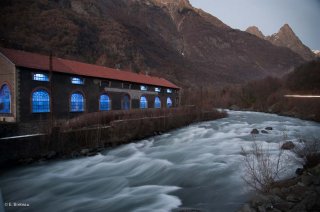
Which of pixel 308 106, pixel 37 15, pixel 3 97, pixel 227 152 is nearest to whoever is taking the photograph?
pixel 227 152

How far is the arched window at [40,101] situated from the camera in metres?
20.7

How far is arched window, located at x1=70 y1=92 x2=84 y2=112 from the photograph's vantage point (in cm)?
2386

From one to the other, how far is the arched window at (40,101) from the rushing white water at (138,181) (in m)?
7.75

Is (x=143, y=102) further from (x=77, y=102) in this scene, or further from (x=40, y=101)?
(x=40, y=101)

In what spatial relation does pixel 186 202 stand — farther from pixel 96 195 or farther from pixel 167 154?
pixel 167 154

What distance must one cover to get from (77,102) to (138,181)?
1480cm

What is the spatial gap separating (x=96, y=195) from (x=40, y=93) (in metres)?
13.8

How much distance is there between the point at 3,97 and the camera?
817 inches

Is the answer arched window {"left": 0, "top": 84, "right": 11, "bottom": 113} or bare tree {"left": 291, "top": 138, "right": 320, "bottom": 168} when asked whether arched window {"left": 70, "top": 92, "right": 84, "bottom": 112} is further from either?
bare tree {"left": 291, "top": 138, "right": 320, "bottom": 168}

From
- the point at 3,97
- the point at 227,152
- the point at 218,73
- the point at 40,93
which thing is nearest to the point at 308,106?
the point at 227,152

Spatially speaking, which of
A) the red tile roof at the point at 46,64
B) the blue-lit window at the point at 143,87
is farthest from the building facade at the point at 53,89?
the blue-lit window at the point at 143,87

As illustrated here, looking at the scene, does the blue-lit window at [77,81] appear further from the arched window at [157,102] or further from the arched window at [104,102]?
the arched window at [157,102]

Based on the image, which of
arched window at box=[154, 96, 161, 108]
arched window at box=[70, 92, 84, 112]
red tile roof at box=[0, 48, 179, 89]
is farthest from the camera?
arched window at box=[154, 96, 161, 108]

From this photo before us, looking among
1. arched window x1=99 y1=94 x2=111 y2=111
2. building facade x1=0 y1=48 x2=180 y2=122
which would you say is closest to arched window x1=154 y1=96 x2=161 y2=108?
building facade x1=0 y1=48 x2=180 y2=122
